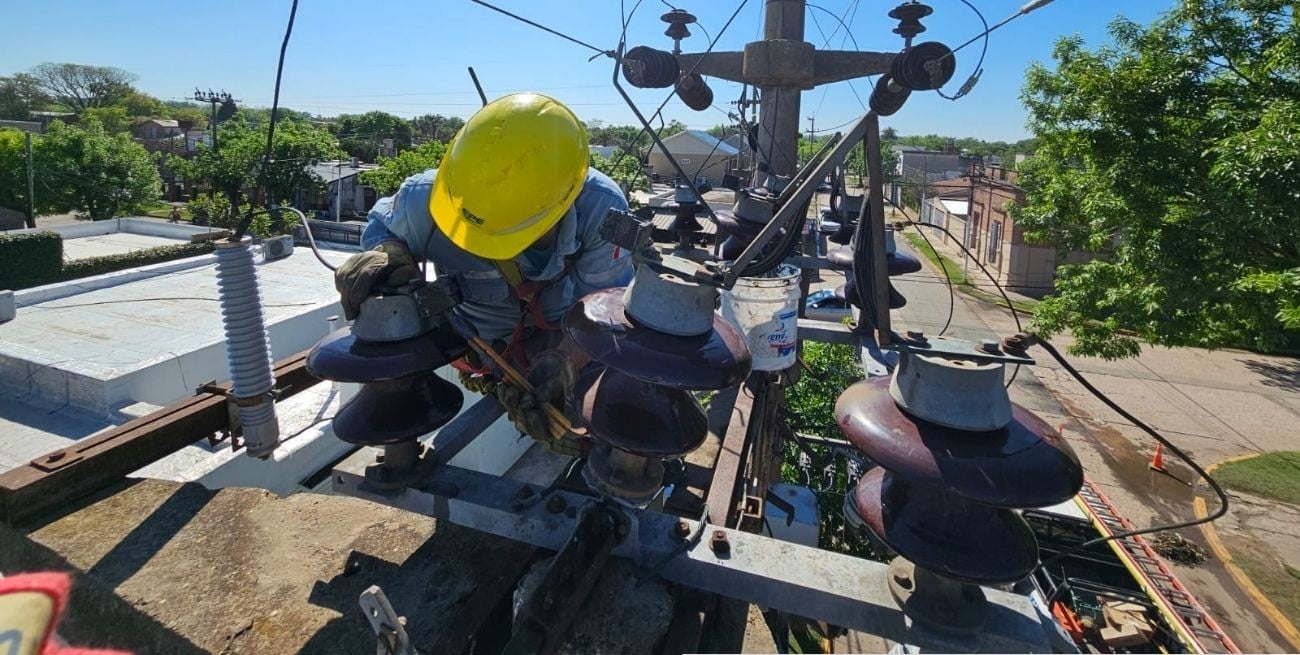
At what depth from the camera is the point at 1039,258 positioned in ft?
93.6

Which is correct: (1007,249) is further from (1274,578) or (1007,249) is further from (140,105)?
(140,105)

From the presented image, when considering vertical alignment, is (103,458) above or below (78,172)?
below

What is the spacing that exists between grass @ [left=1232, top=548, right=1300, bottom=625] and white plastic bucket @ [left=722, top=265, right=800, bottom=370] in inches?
434

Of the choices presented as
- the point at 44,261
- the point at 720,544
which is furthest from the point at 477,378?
the point at 44,261

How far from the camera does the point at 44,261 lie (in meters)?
20.3

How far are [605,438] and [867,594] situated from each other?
0.80 meters

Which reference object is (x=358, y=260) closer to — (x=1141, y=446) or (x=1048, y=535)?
(x=1048, y=535)

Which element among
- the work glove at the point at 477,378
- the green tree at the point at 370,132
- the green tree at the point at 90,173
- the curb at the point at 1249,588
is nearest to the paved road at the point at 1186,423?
the curb at the point at 1249,588

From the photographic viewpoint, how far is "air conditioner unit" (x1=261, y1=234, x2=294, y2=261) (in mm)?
2725

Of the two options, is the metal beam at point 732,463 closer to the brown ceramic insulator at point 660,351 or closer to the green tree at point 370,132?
the brown ceramic insulator at point 660,351

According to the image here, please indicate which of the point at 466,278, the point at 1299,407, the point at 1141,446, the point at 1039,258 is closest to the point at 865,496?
the point at 466,278

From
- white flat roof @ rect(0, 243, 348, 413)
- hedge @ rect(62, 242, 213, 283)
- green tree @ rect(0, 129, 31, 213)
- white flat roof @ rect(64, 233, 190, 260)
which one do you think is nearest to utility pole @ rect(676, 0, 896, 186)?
white flat roof @ rect(0, 243, 348, 413)

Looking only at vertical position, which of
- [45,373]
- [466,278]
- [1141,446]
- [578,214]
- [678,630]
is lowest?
[1141,446]

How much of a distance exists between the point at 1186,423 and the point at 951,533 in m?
19.1
